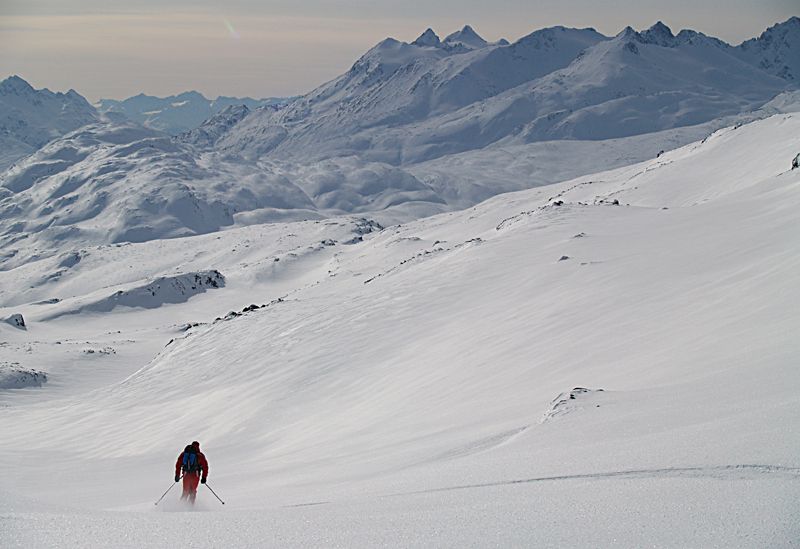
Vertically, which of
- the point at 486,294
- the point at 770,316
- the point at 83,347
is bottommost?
the point at 770,316

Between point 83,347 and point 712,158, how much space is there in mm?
56542

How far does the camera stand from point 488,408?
15.4 metres

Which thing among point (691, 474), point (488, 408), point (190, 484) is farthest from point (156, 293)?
point (691, 474)

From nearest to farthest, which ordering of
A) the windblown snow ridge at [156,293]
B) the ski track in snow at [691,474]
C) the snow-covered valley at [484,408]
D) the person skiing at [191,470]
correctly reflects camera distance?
the ski track in snow at [691,474] → the snow-covered valley at [484,408] → the person skiing at [191,470] → the windblown snow ridge at [156,293]

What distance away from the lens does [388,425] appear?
1734 centimetres

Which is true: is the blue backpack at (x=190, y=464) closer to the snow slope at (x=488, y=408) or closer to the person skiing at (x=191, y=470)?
the person skiing at (x=191, y=470)

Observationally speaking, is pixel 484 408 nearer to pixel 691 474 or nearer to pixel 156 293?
pixel 691 474

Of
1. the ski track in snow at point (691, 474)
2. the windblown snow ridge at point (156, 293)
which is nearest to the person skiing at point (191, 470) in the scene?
the ski track in snow at point (691, 474)

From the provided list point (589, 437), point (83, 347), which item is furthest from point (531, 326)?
point (83, 347)

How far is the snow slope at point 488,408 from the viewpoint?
7227 mm

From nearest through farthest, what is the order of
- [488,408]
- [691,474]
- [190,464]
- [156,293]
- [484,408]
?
1. [691,474]
2. [190,464]
3. [488,408]
4. [484,408]
5. [156,293]

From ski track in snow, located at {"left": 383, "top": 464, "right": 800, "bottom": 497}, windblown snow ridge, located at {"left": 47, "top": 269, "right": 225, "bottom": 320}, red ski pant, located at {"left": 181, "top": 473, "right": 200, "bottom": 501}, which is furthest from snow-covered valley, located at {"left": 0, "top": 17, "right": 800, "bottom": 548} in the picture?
windblown snow ridge, located at {"left": 47, "top": 269, "right": 225, "bottom": 320}

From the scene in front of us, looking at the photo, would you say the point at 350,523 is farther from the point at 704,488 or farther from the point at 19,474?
the point at 19,474

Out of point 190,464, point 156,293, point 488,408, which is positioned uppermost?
point 156,293
